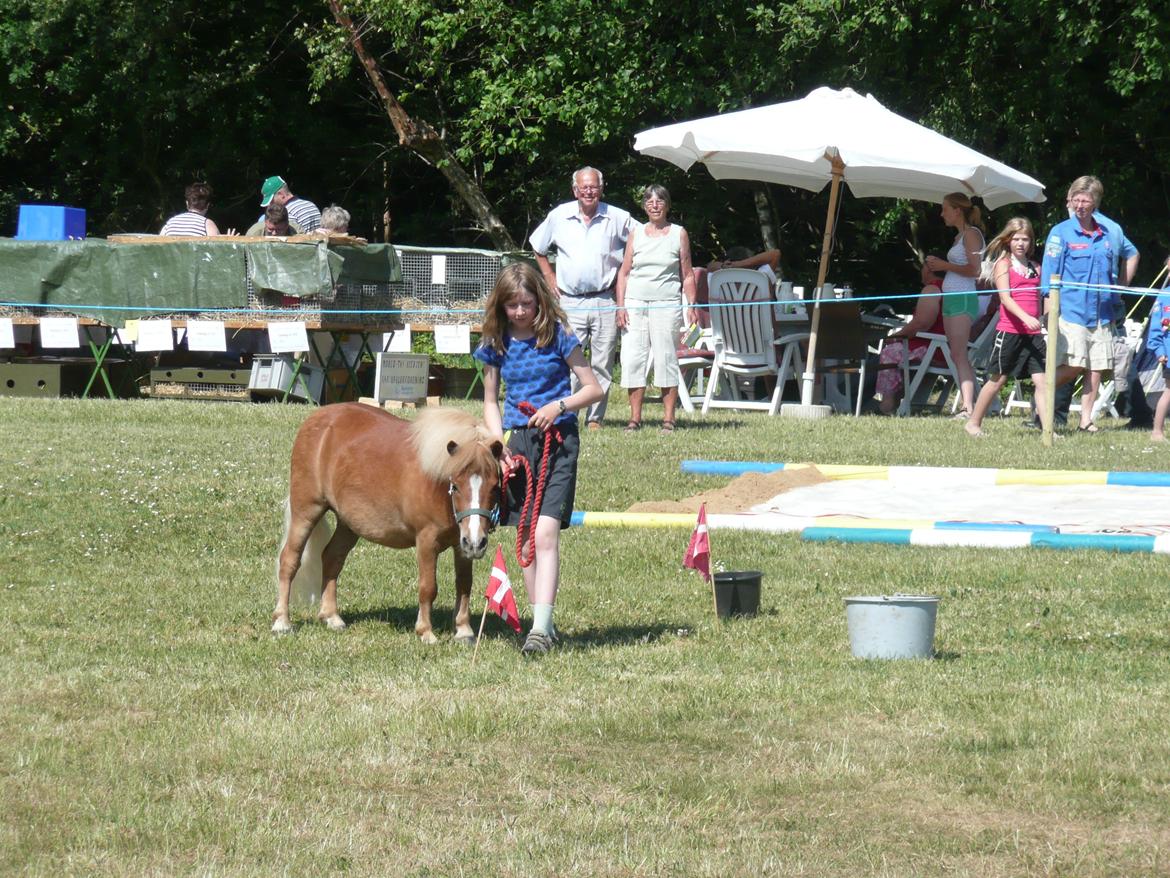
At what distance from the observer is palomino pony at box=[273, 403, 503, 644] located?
21.4 feet

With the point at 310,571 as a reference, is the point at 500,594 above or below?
above

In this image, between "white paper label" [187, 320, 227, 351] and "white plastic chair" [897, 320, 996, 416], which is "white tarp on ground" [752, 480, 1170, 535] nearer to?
"white plastic chair" [897, 320, 996, 416]

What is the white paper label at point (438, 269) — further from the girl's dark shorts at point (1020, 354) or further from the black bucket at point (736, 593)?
the black bucket at point (736, 593)

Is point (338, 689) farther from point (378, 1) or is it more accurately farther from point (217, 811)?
point (378, 1)

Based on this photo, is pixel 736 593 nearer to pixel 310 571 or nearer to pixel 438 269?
pixel 310 571

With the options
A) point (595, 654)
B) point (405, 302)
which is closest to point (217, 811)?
point (595, 654)

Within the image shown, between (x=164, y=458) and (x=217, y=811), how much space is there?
860cm

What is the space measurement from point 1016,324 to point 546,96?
11.6 meters

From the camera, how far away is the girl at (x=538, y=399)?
6871mm

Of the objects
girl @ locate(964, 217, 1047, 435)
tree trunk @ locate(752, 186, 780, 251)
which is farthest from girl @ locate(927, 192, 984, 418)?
tree trunk @ locate(752, 186, 780, 251)

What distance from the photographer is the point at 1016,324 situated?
49.6ft

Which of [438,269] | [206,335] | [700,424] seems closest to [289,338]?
[206,335]

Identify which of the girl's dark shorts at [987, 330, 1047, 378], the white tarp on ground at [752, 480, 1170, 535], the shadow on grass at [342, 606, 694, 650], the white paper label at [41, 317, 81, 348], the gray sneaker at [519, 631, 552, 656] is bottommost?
the shadow on grass at [342, 606, 694, 650]

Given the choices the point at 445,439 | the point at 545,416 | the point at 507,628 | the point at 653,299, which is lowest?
the point at 507,628
